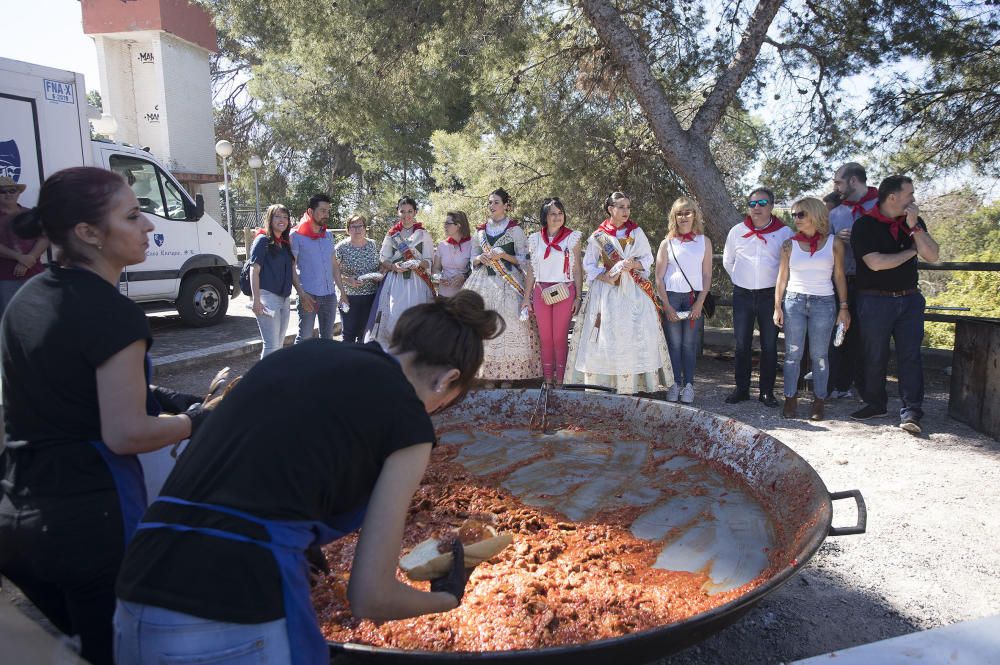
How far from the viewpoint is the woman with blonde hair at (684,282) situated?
5414 mm

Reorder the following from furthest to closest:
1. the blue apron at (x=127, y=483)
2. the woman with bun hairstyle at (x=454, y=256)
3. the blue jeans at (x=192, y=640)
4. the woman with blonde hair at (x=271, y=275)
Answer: the woman with bun hairstyle at (x=454, y=256) → the woman with blonde hair at (x=271, y=275) → the blue apron at (x=127, y=483) → the blue jeans at (x=192, y=640)

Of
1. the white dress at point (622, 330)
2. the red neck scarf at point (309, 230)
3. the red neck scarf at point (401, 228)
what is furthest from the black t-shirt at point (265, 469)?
the red neck scarf at point (401, 228)

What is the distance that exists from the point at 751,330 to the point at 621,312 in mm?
1097

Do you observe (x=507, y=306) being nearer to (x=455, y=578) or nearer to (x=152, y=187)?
(x=455, y=578)

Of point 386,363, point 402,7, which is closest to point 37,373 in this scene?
point 386,363

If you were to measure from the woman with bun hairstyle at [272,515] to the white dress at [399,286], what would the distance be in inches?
188

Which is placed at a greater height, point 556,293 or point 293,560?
point 556,293

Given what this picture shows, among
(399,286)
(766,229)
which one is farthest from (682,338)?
(399,286)

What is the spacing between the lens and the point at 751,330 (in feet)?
17.9

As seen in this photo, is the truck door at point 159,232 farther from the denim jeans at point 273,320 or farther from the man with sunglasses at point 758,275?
the man with sunglasses at point 758,275

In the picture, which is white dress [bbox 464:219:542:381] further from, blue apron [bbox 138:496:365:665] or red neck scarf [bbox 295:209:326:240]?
blue apron [bbox 138:496:365:665]

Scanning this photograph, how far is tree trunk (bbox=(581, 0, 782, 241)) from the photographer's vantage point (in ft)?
22.1

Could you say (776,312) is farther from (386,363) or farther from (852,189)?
(386,363)

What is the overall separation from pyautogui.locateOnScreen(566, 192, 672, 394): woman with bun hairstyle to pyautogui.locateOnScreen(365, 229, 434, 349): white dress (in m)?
1.55
